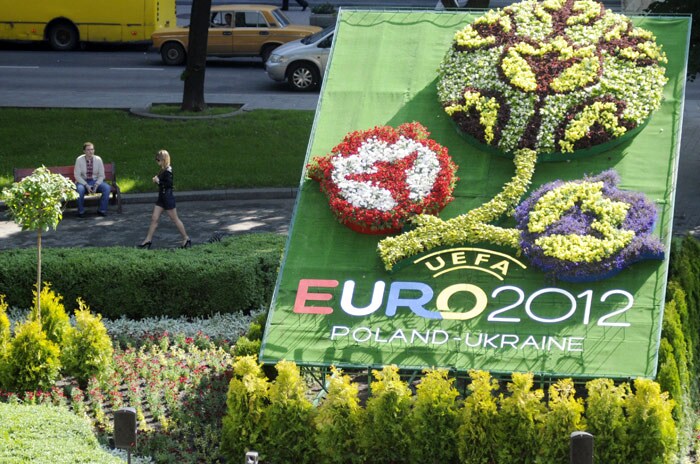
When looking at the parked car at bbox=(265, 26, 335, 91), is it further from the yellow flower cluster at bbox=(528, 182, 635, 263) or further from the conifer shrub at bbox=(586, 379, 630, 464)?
the conifer shrub at bbox=(586, 379, 630, 464)

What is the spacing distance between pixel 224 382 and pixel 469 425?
3.51m

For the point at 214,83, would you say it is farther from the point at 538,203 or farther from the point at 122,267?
the point at 538,203

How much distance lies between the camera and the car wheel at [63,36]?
36281 millimetres

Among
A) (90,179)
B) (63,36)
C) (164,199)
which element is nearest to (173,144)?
(90,179)

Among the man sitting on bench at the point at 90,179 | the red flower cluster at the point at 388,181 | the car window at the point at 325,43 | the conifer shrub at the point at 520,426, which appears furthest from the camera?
the car window at the point at 325,43

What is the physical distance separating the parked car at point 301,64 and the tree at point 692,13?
11.9m

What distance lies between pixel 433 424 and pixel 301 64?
816 inches

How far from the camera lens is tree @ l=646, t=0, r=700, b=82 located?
19234 mm

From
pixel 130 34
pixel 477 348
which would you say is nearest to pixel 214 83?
pixel 130 34

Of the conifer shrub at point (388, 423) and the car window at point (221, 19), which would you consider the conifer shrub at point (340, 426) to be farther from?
the car window at point (221, 19)

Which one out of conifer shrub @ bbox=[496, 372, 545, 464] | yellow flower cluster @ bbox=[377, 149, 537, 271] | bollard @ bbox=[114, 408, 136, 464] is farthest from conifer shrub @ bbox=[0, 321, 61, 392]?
conifer shrub @ bbox=[496, 372, 545, 464]

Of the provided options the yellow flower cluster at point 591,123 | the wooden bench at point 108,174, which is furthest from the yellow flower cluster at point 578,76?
the wooden bench at point 108,174

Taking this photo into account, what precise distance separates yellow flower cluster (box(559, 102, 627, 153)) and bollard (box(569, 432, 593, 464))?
15.9 ft

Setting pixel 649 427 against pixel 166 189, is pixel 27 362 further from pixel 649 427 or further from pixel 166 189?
pixel 649 427
